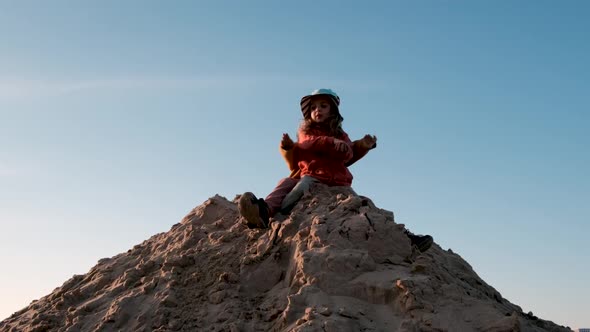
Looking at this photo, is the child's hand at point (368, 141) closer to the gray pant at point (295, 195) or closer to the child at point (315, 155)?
the child at point (315, 155)

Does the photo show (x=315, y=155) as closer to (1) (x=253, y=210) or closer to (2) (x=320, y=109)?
(2) (x=320, y=109)

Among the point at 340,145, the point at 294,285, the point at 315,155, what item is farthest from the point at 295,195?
the point at 294,285

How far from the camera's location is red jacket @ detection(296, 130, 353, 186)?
22.3 feet

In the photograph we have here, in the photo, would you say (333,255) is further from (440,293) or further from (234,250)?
(234,250)

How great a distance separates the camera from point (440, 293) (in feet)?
16.8

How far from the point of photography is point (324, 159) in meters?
6.88

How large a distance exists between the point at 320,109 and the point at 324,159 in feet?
1.87

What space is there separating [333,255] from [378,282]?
0.43 metres

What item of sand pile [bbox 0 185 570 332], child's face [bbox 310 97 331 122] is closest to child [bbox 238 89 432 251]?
child's face [bbox 310 97 331 122]

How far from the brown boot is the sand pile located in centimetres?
11

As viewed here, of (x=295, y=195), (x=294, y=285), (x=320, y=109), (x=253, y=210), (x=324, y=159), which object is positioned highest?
(x=320, y=109)

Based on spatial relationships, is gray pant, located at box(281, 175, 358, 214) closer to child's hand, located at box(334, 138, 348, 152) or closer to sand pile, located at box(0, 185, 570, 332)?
sand pile, located at box(0, 185, 570, 332)

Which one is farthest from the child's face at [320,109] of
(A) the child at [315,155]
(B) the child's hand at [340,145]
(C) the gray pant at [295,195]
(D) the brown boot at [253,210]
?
(D) the brown boot at [253,210]

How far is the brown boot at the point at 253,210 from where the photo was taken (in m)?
6.18
